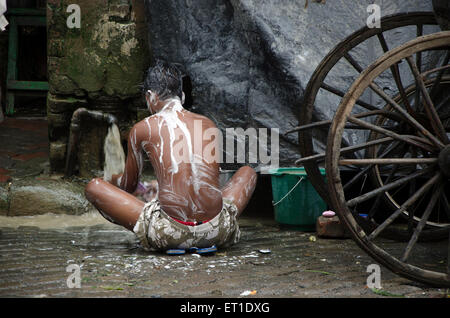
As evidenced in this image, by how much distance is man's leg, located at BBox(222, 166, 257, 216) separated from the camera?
394 centimetres

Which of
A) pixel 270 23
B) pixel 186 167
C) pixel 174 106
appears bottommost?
pixel 186 167

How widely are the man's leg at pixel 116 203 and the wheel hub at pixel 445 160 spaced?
1.90 metres

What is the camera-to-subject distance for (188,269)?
128 inches

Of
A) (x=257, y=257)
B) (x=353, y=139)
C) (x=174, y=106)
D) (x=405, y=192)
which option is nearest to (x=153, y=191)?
(x=174, y=106)

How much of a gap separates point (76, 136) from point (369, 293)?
12.2ft

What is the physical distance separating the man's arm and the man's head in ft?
0.80

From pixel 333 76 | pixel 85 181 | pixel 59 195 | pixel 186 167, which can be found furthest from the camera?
pixel 85 181

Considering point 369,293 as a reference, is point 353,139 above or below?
above

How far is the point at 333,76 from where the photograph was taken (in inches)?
189

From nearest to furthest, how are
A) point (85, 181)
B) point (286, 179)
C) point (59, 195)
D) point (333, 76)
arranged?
1. point (286, 179)
2. point (333, 76)
3. point (59, 195)
4. point (85, 181)

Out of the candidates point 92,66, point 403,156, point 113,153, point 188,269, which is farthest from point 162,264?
point 92,66

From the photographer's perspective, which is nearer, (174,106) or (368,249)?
(368,249)

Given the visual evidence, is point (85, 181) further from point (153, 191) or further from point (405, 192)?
point (405, 192)

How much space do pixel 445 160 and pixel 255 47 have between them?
2.57 m
